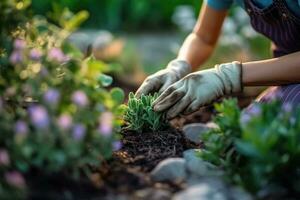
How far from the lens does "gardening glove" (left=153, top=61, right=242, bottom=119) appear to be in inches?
90.8

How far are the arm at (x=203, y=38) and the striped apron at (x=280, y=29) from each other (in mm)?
215

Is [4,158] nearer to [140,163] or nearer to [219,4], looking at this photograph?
[140,163]

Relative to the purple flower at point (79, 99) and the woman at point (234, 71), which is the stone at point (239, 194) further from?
the woman at point (234, 71)

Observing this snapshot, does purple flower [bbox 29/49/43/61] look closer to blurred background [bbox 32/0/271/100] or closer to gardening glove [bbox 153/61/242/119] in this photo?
gardening glove [bbox 153/61/242/119]

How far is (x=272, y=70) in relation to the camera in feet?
7.77

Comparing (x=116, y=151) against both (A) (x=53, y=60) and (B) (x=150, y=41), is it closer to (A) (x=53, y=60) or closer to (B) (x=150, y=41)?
(A) (x=53, y=60)

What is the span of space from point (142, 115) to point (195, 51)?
0.72 metres

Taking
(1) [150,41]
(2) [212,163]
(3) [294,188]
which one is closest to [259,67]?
(2) [212,163]

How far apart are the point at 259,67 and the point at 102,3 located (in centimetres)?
322

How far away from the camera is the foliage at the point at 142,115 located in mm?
2293

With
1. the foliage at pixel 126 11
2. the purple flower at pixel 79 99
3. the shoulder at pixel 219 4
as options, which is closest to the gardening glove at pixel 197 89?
the shoulder at pixel 219 4

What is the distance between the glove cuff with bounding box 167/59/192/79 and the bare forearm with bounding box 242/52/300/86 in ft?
1.21

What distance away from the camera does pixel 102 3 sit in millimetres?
5422

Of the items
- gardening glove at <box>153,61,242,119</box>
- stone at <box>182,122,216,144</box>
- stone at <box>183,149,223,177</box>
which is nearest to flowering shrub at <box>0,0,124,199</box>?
stone at <box>183,149,223,177</box>
